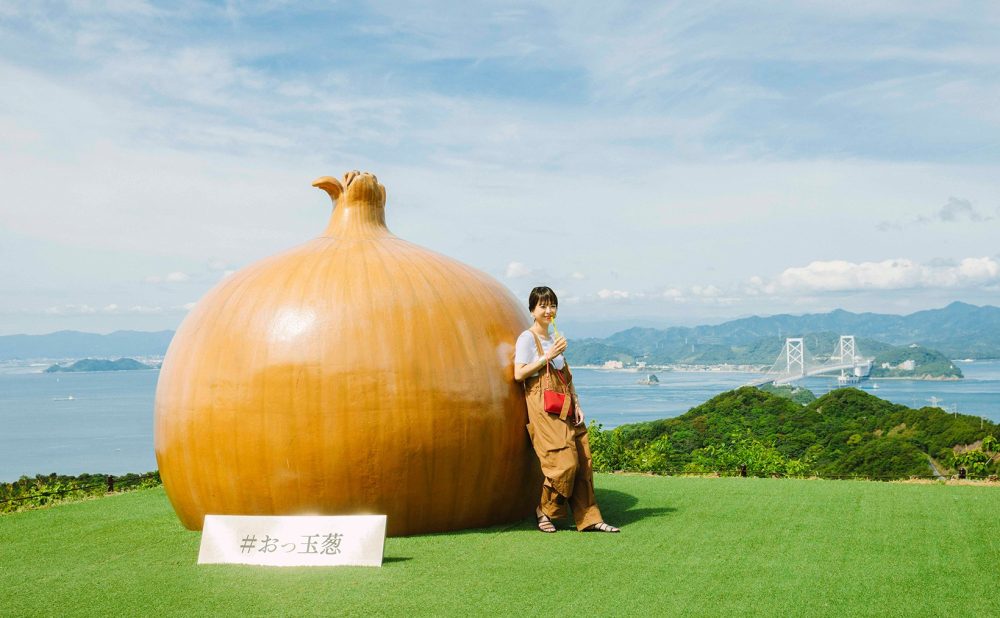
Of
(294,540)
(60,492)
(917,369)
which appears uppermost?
(294,540)

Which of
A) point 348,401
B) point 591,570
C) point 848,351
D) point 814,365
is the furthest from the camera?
point 848,351

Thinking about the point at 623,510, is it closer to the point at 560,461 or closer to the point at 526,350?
the point at 560,461

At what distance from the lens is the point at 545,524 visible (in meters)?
9.37

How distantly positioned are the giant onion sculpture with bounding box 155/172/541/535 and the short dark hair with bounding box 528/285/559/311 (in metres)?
0.40

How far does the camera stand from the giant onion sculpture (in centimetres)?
847

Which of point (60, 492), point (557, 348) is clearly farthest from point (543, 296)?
point (60, 492)

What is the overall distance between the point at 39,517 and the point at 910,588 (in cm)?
1065

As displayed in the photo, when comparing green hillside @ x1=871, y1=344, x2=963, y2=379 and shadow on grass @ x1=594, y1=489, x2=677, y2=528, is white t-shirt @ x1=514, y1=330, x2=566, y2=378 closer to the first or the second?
shadow on grass @ x1=594, y1=489, x2=677, y2=528

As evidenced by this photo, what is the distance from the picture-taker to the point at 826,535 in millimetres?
9156

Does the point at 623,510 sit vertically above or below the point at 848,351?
above

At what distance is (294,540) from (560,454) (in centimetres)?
288

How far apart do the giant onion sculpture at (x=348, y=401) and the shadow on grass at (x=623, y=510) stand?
136 cm

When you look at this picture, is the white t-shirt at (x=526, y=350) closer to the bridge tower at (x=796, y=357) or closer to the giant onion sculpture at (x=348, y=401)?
the giant onion sculpture at (x=348, y=401)

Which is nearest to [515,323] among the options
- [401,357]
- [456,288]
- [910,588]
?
[456,288]
